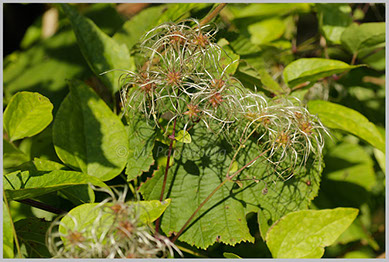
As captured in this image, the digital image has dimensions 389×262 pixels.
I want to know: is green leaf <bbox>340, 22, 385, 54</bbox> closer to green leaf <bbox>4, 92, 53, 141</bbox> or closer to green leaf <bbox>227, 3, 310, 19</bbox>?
green leaf <bbox>227, 3, 310, 19</bbox>

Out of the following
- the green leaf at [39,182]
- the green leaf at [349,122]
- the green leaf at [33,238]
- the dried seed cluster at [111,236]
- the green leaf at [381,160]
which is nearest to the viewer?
the dried seed cluster at [111,236]

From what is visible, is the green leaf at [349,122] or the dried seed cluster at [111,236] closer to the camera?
the dried seed cluster at [111,236]

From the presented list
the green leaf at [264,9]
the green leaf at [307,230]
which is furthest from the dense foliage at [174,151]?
the green leaf at [264,9]

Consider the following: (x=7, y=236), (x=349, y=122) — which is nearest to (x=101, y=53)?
(x=7, y=236)

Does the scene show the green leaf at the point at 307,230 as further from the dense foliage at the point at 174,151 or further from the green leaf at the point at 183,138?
the green leaf at the point at 183,138

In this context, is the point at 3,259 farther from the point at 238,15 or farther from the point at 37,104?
the point at 238,15

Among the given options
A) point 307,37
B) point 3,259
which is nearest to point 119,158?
point 3,259

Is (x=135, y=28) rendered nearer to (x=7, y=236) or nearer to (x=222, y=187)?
(x=222, y=187)
